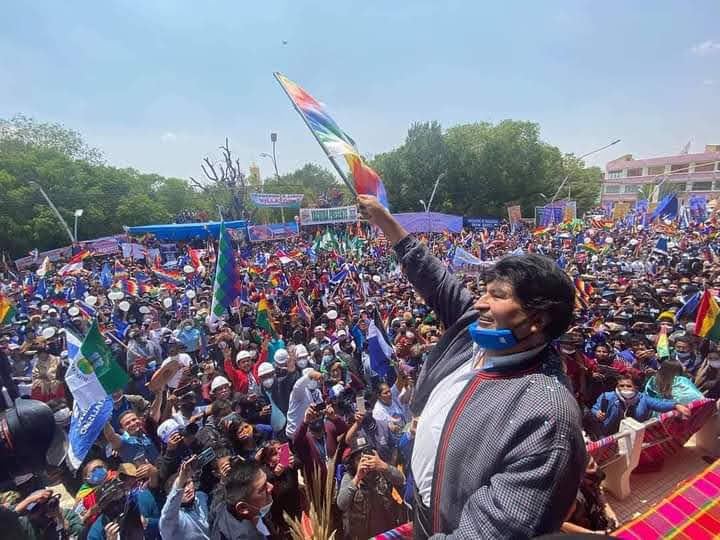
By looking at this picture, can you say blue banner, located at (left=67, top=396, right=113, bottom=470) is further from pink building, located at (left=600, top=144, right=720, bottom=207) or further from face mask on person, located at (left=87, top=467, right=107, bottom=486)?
pink building, located at (left=600, top=144, right=720, bottom=207)

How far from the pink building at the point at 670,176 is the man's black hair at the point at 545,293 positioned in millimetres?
60183

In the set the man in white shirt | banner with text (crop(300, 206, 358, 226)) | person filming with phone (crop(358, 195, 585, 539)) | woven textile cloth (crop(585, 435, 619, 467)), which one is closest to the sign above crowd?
banner with text (crop(300, 206, 358, 226))

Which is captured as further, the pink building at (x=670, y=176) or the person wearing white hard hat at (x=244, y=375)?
the pink building at (x=670, y=176)

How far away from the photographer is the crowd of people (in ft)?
8.57

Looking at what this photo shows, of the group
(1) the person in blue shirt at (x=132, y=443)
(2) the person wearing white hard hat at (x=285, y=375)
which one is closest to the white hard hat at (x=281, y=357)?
(2) the person wearing white hard hat at (x=285, y=375)

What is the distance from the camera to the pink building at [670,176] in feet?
177

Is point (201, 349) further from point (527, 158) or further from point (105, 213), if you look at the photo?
point (527, 158)

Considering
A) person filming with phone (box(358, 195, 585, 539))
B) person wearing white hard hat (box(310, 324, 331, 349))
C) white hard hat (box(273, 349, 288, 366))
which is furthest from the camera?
person wearing white hard hat (box(310, 324, 331, 349))

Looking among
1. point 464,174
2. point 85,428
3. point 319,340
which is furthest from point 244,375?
point 464,174

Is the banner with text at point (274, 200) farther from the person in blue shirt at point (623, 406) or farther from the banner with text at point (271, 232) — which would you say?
the person in blue shirt at point (623, 406)

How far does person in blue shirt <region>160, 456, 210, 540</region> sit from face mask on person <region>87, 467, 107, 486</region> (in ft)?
1.92

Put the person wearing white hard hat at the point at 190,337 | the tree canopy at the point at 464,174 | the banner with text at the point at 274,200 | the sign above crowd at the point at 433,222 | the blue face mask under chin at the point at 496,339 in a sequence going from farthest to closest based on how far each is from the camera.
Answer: the tree canopy at the point at 464,174, the banner with text at the point at 274,200, the sign above crowd at the point at 433,222, the person wearing white hard hat at the point at 190,337, the blue face mask under chin at the point at 496,339

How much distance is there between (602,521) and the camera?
2.44m

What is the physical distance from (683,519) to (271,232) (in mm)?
25779
